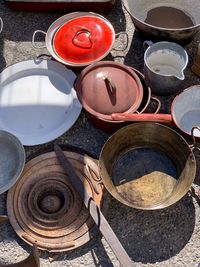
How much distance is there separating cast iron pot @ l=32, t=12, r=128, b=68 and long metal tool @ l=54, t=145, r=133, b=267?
58 centimetres

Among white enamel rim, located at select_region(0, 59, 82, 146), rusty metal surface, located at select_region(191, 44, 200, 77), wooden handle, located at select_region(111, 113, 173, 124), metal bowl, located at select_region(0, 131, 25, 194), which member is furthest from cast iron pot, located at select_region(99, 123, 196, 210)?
rusty metal surface, located at select_region(191, 44, 200, 77)

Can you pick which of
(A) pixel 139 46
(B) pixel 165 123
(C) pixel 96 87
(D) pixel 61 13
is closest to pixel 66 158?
(C) pixel 96 87

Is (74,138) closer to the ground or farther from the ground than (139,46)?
closer to the ground

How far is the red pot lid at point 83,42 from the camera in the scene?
271 centimetres

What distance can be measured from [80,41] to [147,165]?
34.0 inches

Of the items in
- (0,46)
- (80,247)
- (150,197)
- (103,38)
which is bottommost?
(80,247)

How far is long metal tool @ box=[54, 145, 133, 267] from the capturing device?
221 cm

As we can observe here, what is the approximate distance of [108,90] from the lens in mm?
2484

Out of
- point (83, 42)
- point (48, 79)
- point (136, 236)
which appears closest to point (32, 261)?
point (136, 236)

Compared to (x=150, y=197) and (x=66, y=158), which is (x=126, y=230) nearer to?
(x=150, y=197)

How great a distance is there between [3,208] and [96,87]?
2.81 ft

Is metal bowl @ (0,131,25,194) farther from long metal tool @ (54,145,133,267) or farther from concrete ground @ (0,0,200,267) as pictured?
long metal tool @ (54,145,133,267)

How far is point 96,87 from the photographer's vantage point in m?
2.51

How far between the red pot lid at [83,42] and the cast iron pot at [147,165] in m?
0.56
